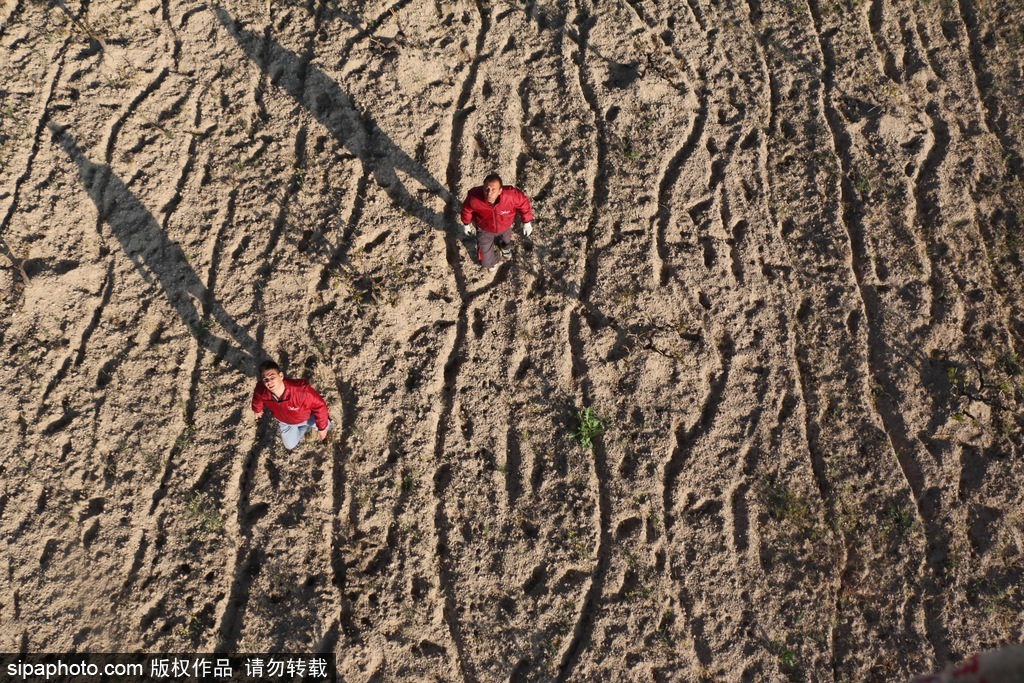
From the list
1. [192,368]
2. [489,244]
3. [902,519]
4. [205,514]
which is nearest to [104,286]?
[192,368]

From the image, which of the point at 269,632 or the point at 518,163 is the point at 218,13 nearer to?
the point at 518,163

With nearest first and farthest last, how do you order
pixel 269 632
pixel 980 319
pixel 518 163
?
pixel 269 632
pixel 980 319
pixel 518 163

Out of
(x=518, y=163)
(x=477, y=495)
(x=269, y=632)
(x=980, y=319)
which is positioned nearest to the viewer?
(x=269, y=632)

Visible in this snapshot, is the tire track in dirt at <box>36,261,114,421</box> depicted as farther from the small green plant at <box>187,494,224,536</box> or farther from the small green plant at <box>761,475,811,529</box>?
the small green plant at <box>761,475,811,529</box>

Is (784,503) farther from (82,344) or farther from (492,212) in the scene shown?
(82,344)

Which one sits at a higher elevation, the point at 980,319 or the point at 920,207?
the point at 920,207

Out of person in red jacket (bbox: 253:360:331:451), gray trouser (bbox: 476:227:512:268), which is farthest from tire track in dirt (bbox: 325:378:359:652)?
gray trouser (bbox: 476:227:512:268)

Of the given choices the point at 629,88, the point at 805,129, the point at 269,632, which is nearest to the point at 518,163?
the point at 629,88
